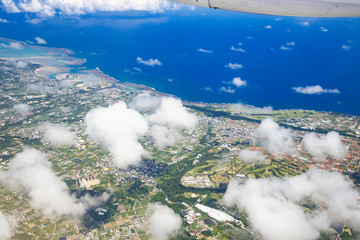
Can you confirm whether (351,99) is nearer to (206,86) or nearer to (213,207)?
(206,86)

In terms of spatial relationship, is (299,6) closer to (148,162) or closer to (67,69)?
(148,162)

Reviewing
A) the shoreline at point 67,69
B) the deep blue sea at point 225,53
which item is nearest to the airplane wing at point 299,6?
the shoreline at point 67,69

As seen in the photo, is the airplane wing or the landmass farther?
the landmass

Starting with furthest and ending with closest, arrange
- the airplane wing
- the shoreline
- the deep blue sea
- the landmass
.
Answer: the deep blue sea → the shoreline → the landmass → the airplane wing

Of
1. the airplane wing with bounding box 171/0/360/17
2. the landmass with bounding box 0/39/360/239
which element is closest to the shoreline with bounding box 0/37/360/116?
the landmass with bounding box 0/39/360/239

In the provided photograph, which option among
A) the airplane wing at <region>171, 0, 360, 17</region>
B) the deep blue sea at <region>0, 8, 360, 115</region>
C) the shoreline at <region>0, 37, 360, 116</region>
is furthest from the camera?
the deep blue sea at <region>0, 8, 360, 115</region>

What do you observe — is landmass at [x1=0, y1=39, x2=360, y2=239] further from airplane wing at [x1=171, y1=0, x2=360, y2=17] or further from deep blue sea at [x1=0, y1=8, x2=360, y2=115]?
airplane wing at [x1=171, y1=0, x2=360, y2=17]

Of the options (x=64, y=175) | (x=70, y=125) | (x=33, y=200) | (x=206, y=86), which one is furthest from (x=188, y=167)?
(x=206, y=86)
